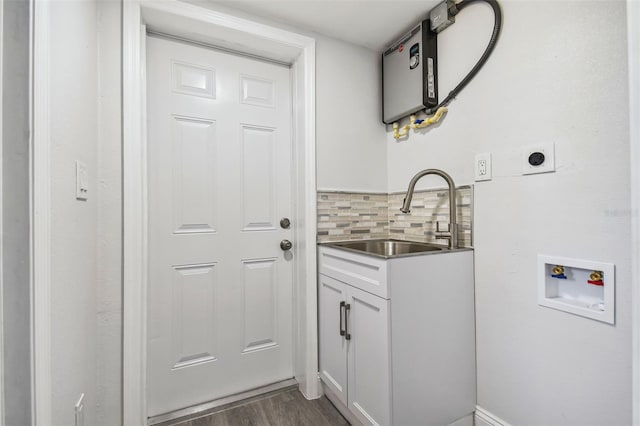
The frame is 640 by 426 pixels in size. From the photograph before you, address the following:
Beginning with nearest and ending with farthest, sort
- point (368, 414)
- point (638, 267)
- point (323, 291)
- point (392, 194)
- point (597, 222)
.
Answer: point (638, 267) → point (597, 222) → point (368, 414) → point (323, 291) → point (392, 194)

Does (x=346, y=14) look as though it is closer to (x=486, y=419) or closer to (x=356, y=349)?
(x=356, y=349)

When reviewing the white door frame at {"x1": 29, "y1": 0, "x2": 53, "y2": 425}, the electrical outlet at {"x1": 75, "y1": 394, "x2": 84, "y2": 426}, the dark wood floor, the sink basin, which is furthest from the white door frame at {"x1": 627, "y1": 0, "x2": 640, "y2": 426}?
the electrical outlet at {"x1": 75, "y1": 394, "x2": 84, "y2": 426}

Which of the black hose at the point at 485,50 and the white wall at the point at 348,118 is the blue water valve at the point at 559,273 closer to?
the black hose at the point at 485,50

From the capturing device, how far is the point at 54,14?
0.74 meters

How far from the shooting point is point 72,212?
91cm

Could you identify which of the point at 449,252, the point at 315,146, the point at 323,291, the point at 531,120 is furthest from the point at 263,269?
the point at 531,120

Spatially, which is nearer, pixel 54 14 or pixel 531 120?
pixel 54 14

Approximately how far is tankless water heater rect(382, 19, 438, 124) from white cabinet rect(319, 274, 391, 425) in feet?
3.65

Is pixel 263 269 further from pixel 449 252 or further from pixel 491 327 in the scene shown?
pixel 491 327

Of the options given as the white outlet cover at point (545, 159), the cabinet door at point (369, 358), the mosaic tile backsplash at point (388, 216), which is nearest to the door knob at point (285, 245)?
the mosaic tile backsplash at point (388, 216)

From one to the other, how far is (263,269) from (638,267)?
1.56 meters

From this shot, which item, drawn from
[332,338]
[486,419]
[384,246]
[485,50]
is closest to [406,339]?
[332,338]

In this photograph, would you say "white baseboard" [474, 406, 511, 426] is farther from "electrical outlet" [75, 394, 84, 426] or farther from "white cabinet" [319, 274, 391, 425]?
"electrical outlet" [75, 394, 84, 426]

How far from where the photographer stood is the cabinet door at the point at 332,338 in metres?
1.45
